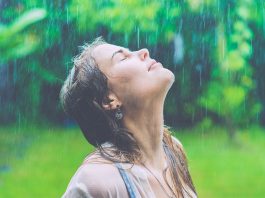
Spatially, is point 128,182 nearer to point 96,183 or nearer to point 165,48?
point 96,183

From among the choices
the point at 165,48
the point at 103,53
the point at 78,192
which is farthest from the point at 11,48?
the point at 78,192

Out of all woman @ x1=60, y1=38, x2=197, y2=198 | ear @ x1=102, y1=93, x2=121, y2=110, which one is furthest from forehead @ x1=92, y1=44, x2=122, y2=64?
ear @ x1=102, y1=93, x2=121, y2=110

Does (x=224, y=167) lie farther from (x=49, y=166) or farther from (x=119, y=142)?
(x=119, y=142)

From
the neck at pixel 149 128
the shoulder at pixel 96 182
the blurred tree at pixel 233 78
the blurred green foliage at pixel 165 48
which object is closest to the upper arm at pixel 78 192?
the shoulder at pixel 96 182

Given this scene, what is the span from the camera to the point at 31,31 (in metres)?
6.10

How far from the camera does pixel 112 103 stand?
2021mm

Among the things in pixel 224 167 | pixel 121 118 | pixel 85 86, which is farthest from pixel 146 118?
pixel 224 167

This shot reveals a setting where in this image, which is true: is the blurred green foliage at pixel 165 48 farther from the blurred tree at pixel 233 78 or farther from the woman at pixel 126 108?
the woman at pixel 126 108

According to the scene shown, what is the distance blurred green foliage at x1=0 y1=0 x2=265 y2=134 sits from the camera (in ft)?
19.2

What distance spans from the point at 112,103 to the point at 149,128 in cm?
14

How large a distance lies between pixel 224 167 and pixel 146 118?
12.4ft

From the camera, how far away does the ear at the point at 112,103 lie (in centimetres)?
202

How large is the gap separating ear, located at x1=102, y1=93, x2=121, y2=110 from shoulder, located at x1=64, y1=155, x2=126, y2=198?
0.80 ft

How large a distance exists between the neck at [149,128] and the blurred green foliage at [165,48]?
3746 millimetres
